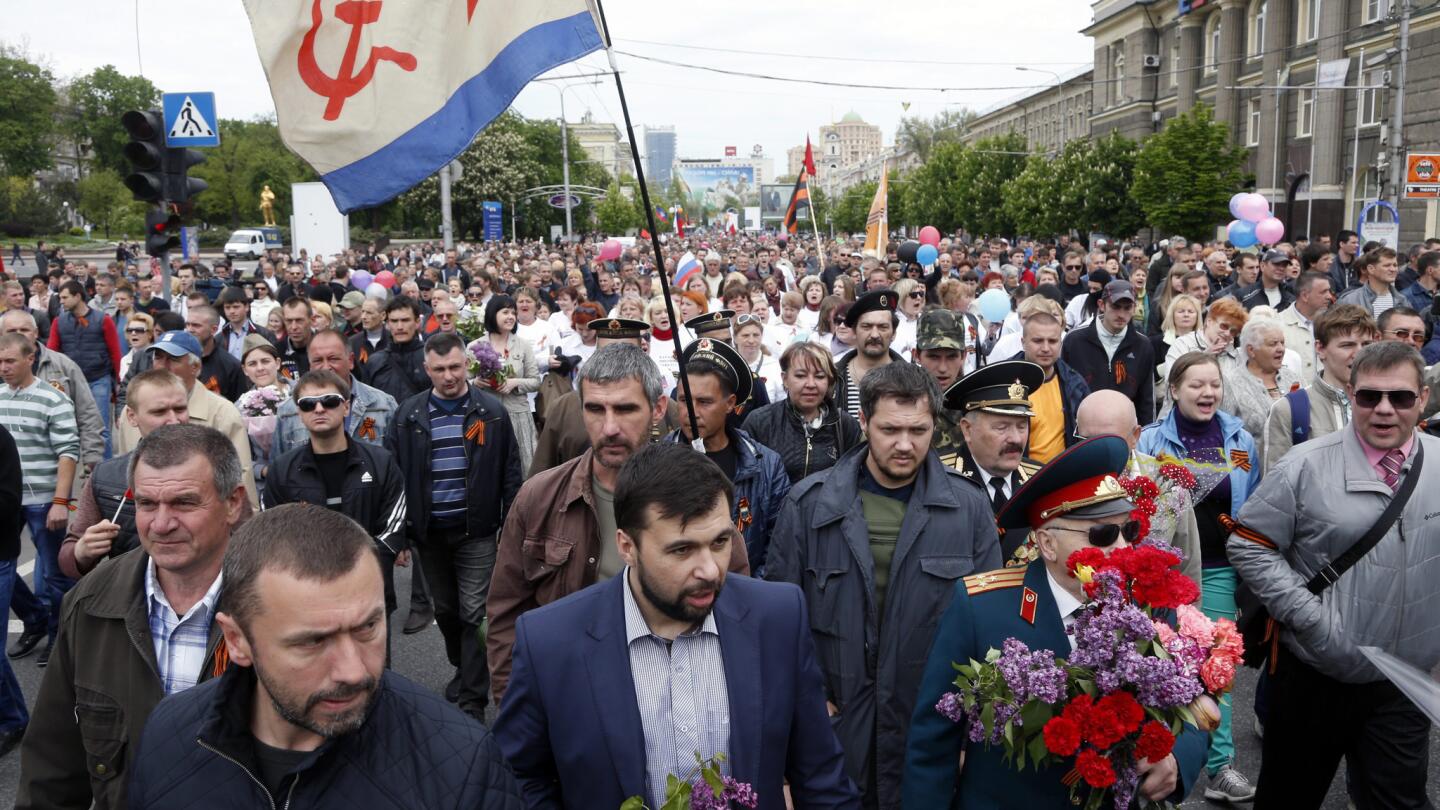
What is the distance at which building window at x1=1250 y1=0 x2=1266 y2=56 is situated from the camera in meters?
50.9

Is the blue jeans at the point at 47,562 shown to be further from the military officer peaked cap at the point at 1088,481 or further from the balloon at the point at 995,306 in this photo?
the balloon at the point at 995,306

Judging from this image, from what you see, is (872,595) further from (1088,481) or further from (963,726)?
(1088,481)

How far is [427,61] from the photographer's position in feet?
13.2

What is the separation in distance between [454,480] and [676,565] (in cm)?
387

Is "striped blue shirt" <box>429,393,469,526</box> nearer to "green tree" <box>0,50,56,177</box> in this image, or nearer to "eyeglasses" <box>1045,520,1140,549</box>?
"eyeglasses" <box>1045,520,1140,549</box>

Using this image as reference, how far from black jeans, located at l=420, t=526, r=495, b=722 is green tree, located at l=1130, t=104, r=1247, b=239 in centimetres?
3936

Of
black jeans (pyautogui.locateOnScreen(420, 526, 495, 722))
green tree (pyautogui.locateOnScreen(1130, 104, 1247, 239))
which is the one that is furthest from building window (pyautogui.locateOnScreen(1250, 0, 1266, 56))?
black jeans (pyautogui.locateOnScreen(420, 526, 495, 722))

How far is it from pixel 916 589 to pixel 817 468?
6.01ft

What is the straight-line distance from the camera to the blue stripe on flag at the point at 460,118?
156 inches

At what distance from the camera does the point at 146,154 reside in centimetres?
1017

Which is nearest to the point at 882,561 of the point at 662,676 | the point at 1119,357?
the point at 662,676

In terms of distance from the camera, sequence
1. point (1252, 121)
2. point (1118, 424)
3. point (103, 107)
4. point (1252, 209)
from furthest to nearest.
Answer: point (103, 107) < point (1252, 121) < point (1252, 209) < point (1118, 424)

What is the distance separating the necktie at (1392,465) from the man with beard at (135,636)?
12.9ft

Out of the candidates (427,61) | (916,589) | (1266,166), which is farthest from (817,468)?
(1266,166)
